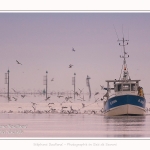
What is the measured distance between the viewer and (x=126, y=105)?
26.3 meters

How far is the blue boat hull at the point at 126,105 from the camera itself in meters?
26.1

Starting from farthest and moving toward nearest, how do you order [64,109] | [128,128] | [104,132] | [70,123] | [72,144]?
[64,109]
[70,123]
[128,128]
[104,132]
[72,144]

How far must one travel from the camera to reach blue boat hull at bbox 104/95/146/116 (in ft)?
85.7

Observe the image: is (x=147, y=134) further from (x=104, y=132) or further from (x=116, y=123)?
(x=116, y=123)

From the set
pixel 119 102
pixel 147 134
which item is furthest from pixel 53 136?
pixel 119 102

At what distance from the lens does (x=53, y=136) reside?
58.5 feet

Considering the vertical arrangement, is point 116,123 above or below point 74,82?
below

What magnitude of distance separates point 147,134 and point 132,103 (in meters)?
7.92

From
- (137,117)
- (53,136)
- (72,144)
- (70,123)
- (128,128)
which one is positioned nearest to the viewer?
(72,144)

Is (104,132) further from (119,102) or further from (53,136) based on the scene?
(119,102)

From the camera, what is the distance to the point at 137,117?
26250 mm

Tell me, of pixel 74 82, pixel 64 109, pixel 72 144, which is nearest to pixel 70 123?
pixel 74 82

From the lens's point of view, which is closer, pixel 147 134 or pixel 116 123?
pixel 147 134

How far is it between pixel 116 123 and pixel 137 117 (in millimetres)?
3549
